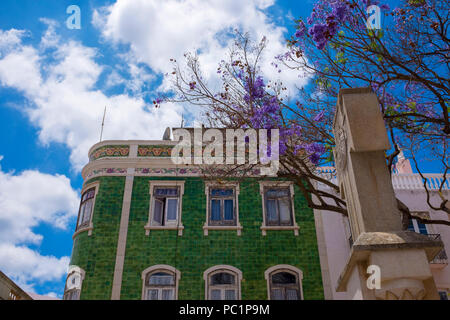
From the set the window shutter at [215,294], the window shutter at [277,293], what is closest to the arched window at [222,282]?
the window shutter at [215,294]

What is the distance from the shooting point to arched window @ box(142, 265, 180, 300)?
15.6 metres

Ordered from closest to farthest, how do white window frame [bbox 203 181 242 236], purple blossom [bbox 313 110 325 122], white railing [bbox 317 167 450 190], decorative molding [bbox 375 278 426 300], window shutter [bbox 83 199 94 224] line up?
decorative molding [bbox 375 278 426 300] < purple blossom [bbox 313 110 325 122] < white window frame [bbox 203 181 242 236] < window shutter [bbox 83 199 94 224] < white railing [bbox 317 167 450 190]

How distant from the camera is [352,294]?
14.7 feet

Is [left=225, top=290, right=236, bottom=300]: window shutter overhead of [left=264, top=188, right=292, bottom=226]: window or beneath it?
beneath

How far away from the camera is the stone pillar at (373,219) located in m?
3.88

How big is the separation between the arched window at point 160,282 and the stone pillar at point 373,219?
11738 millimetres

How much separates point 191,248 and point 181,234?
0.70m

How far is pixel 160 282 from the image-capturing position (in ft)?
51.9

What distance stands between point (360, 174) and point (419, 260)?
1.06m

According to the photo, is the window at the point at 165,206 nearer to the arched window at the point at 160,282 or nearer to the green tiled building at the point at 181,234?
the green tiled building at the point at 181,234

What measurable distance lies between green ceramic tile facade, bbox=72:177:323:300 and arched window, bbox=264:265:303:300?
0.65 feet

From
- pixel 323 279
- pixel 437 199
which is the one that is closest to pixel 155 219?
pixel 323 279

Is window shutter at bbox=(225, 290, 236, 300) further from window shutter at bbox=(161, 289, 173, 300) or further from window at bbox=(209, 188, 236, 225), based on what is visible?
window at bbox=(209, 188, 236, 225)

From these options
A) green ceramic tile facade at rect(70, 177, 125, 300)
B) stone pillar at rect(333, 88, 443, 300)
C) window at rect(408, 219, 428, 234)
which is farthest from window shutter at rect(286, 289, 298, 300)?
stone pillar at rect(333, 88, 443, 300)
